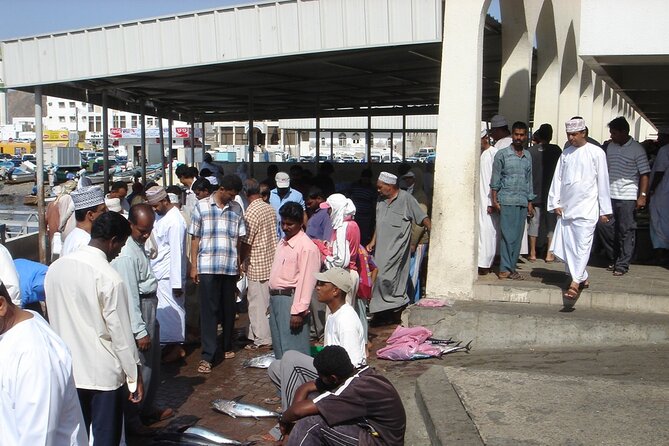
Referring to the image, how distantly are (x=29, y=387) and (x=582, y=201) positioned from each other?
5452mm

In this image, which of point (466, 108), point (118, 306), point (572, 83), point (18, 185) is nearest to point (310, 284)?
point (118, 306)

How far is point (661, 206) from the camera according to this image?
845cm

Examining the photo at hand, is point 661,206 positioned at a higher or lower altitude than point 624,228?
higher

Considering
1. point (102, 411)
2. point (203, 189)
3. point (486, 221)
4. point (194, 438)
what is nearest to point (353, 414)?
point (102, 411)

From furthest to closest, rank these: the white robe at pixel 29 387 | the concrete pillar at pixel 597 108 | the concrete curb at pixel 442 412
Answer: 1. the concrete pillar at pixel 597 108
2. the concrete curb at pixel 442 412
3. the white robe at pixel 29 387

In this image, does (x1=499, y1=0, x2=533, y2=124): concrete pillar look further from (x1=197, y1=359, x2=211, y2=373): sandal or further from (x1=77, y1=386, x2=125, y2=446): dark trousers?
(x1=77, y1=386, x2=125, y2=446): dark trousers

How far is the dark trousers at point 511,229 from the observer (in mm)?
7801

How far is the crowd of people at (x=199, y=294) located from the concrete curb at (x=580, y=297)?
1123 millimetres

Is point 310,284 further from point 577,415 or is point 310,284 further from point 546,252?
point 546,252

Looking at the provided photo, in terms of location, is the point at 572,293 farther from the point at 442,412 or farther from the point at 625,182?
the point at 442,412

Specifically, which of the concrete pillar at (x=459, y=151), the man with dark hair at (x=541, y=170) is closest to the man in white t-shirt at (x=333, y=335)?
the concrete pillar at (x=459, y=151)

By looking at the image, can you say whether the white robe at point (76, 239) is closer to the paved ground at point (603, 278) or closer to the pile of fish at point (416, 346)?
the pile of fish at point (416, 346)

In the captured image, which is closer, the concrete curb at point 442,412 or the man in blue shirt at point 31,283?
the concrete curb at point 442,412

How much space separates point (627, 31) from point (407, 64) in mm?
4097
